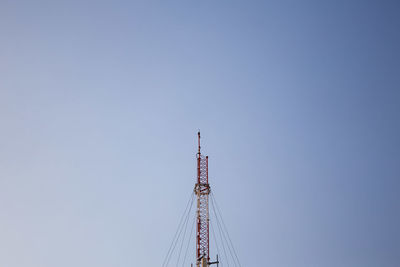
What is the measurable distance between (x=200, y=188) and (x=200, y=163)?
4529 millimetres

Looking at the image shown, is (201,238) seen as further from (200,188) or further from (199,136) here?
(199,136)

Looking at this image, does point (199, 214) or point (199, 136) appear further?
point (199, 136)

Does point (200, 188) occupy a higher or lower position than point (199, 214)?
higher

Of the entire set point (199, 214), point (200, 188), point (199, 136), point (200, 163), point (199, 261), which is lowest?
point (199, 261)

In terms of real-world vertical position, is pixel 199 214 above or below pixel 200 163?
below

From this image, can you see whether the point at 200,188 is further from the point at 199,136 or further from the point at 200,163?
the point at 199,136

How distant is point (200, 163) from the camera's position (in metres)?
71.1

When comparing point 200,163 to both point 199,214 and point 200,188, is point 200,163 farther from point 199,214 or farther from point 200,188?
point 199,214

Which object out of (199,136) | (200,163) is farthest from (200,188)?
(199,136)

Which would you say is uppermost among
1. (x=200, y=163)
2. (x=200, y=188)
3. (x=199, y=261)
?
(x=200, y=163)

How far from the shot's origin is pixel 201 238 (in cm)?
6744

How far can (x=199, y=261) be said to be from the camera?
216ft

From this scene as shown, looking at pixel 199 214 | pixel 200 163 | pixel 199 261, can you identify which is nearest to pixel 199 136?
pixel 200 163

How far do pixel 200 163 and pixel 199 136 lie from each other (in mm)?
5599
